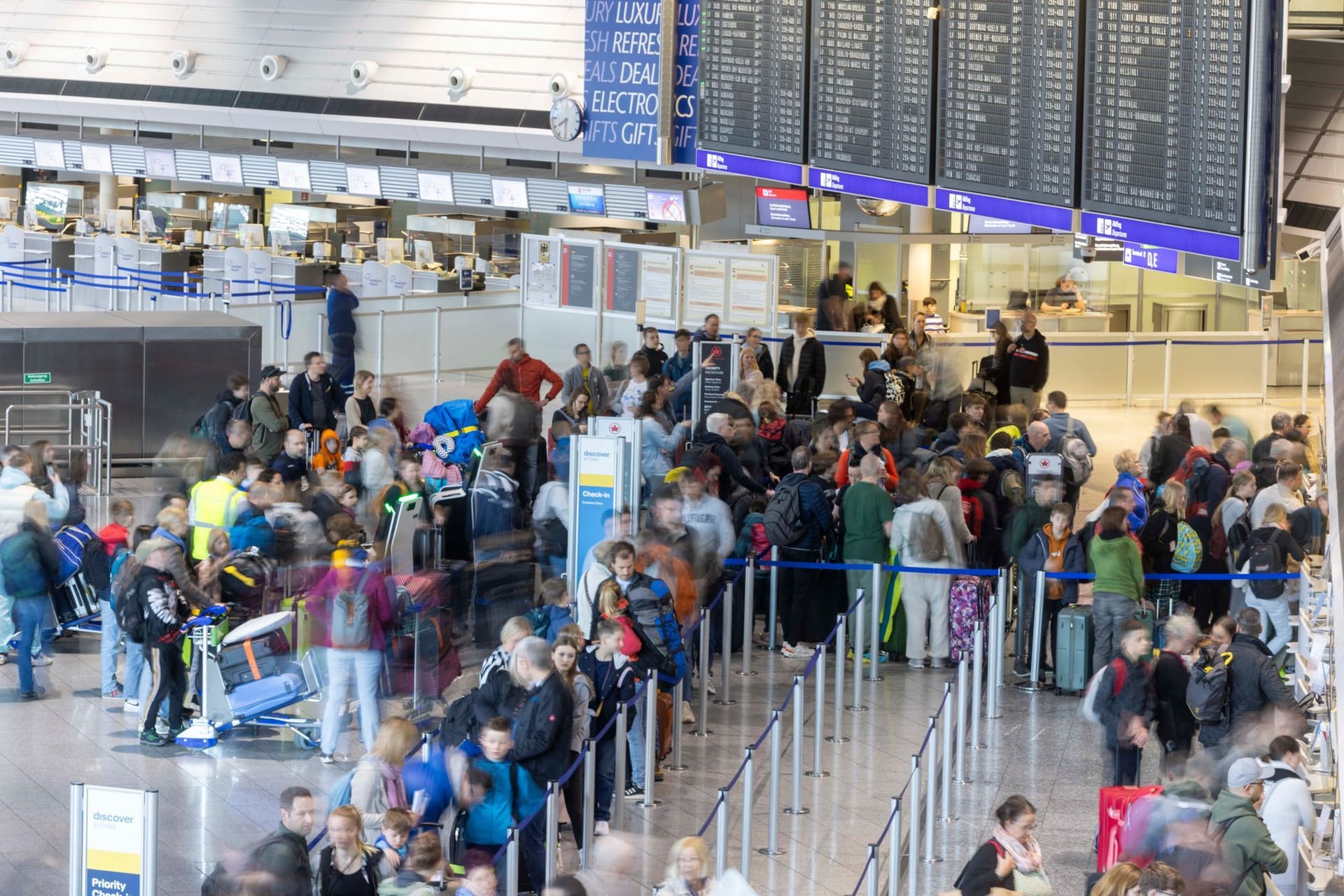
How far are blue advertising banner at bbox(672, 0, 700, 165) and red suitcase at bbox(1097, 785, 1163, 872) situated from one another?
760 centimetres

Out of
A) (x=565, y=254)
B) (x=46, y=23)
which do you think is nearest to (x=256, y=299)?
(x=565, y=254)

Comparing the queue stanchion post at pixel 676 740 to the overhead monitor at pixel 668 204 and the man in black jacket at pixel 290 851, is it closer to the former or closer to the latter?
the man in black jacket at pixel 290 851

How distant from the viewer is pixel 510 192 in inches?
891

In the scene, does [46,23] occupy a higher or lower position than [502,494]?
higher

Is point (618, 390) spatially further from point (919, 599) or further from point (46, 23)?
point (46, 23)

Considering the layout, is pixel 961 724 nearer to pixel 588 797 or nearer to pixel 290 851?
pixel 588 797

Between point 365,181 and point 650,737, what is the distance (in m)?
15.6

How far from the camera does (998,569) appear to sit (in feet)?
37.6

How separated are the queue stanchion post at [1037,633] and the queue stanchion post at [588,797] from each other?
390 centimetres

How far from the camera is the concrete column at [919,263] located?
863 inches

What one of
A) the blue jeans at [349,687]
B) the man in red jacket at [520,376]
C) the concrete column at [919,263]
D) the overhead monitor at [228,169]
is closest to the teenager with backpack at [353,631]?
the blue jeans at [349,687]

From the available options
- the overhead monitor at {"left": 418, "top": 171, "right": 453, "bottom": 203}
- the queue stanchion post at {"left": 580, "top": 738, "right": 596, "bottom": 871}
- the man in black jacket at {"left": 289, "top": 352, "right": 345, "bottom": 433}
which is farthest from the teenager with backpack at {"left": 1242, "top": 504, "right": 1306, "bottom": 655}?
the overhead monitor at {"left": 418, "top": 171, "right": 453, "bottom": 203}

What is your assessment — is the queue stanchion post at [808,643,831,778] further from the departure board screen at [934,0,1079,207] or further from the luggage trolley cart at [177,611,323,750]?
the departure board screen at [934,0,1079,207]

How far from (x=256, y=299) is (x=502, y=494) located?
1233 cm
